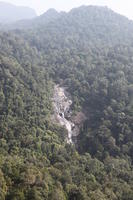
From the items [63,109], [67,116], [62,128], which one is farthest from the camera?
[63,109]

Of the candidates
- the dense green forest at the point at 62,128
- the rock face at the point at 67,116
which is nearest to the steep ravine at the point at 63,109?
the rock face at the point at 67,116

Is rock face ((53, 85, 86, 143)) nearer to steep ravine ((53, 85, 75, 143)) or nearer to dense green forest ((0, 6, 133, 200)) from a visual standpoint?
steep ravine ((53, 85, 75, 143))

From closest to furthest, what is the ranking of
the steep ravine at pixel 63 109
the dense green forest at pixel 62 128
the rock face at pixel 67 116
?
the dense green forest at pixel 62 128 < the rock face at pixel 67 116 < the steep ravine at pixel 63 109

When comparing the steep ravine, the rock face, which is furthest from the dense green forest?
the steep ravine

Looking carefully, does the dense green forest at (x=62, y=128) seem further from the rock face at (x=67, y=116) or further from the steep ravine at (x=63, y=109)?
the steep ravine at (x=63, y=109)

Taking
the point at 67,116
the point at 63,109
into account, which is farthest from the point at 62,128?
the point at 63,109

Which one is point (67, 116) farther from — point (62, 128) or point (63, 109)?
point (62, 128)
